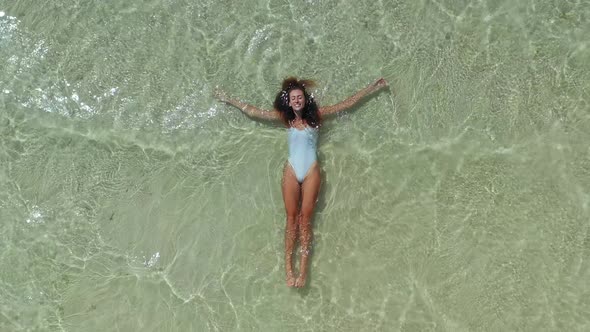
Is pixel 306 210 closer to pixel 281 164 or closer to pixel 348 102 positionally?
pixel 281 164

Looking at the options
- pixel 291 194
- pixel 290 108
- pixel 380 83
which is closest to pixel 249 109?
pixel 290 108

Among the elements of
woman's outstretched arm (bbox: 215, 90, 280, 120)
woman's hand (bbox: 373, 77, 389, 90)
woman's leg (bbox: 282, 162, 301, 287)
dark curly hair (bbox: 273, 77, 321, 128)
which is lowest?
woman's leg (bbox: 282, 162, 301, 287)

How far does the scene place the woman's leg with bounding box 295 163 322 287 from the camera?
5.05m

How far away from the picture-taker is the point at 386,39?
542 cm

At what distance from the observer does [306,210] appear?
5055 mm

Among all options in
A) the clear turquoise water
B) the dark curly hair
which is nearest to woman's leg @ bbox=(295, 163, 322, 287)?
the clear turquoise water

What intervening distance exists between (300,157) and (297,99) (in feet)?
1.83

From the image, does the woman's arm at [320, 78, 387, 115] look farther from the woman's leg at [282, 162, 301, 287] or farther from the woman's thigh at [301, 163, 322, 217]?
the woman's leg at [282, 162, 301, 287]

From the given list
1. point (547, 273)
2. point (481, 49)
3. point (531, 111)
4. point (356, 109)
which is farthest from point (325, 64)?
point (547, 273)

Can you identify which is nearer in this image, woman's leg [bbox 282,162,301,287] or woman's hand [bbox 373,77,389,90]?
woman's leg [bbox 282,162,301,287]

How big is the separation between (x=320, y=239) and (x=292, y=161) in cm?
83

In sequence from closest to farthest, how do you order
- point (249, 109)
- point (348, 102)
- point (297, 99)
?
point (297, 99) < point (348, 102) < point (249, 109)

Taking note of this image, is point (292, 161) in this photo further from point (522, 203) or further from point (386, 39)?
point (522, 203)

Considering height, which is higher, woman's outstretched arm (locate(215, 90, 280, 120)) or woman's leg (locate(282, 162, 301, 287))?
woman's outstretched arm (locate(215, 90, 280, 120))
